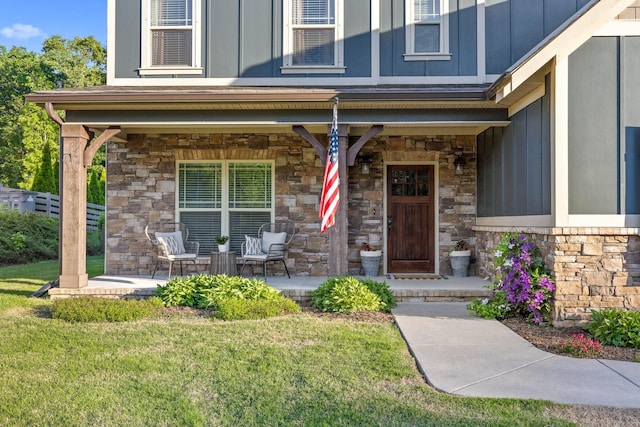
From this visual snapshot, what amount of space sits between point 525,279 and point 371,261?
9.52ft

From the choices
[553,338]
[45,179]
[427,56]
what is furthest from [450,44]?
[45,179]

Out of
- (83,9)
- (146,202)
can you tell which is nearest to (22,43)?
(83,9)

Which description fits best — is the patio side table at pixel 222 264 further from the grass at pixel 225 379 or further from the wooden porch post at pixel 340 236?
the grass at pixel 225 379

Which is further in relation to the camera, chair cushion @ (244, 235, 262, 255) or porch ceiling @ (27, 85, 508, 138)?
chair cushion @ (244, 235, 262, 255)

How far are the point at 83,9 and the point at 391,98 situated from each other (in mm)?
26994

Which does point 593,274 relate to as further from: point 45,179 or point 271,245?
point 45,179

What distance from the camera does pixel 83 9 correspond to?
27266 millimetres

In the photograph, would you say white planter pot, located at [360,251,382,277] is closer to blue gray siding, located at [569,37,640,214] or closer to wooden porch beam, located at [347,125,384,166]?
wooden porch beam, located at [347,125,384,166]

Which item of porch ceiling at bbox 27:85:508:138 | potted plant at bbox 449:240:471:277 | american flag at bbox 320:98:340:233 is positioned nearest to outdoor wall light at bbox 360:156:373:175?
porch ceiling at bbox 27:85:508:138

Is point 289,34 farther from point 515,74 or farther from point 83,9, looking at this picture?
point 83,9

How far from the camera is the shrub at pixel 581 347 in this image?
167 inches

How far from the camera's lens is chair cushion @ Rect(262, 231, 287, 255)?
791 centimetres

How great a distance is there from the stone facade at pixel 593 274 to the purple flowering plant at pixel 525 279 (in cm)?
14

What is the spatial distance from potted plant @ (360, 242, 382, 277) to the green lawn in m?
2.63
